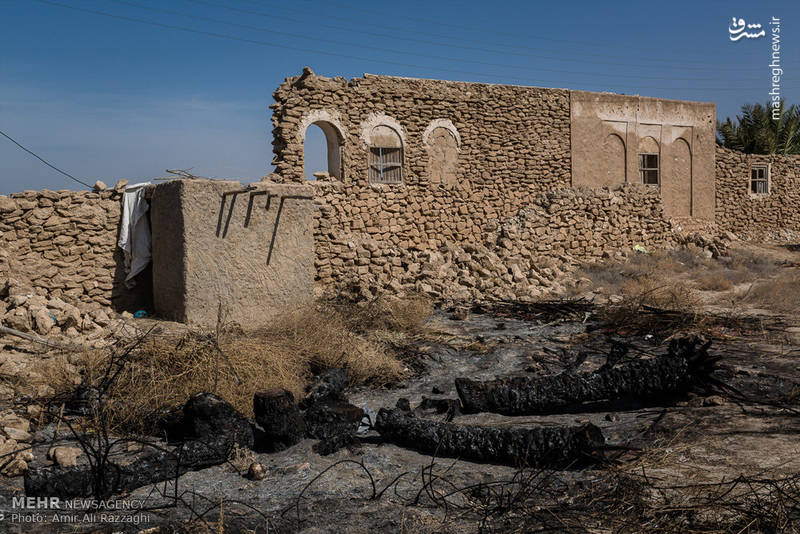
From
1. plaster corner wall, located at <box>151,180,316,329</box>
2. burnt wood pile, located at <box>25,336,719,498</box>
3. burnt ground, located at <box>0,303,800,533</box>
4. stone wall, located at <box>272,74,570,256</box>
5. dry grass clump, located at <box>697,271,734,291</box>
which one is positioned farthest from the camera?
stone wall, located at <box>272,74,570,256</box>

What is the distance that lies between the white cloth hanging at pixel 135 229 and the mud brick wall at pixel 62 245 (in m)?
0.17

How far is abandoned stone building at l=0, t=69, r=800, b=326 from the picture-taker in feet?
25.1

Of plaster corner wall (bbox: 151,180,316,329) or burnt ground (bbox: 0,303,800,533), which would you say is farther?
plaster corner wall (bbox: 151,180,316,329)

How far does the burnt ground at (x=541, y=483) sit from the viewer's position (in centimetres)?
286

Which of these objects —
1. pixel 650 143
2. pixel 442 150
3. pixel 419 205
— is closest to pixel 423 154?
pixel 442 150

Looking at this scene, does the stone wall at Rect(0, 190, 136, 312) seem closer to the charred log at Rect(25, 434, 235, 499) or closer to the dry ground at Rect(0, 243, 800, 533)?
the dry ground at Rect(0, 243, 800, 533)

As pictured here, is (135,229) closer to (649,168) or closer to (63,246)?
(63,246)

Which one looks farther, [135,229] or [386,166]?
[386,166]

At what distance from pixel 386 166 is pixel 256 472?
974 cm

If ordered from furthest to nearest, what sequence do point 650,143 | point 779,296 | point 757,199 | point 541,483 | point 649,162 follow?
point 757,199, point 649,162, point 650,143, point 779,296, point 541,483

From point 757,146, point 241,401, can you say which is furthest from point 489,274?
point 757,146

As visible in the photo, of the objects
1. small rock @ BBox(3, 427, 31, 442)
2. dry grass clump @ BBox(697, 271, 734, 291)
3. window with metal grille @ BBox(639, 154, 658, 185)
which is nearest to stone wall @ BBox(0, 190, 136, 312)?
small rock @ BBox(3, 427, 31, 442)

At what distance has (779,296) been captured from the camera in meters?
9.68

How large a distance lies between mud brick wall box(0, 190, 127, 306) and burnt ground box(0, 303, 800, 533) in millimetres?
4793
